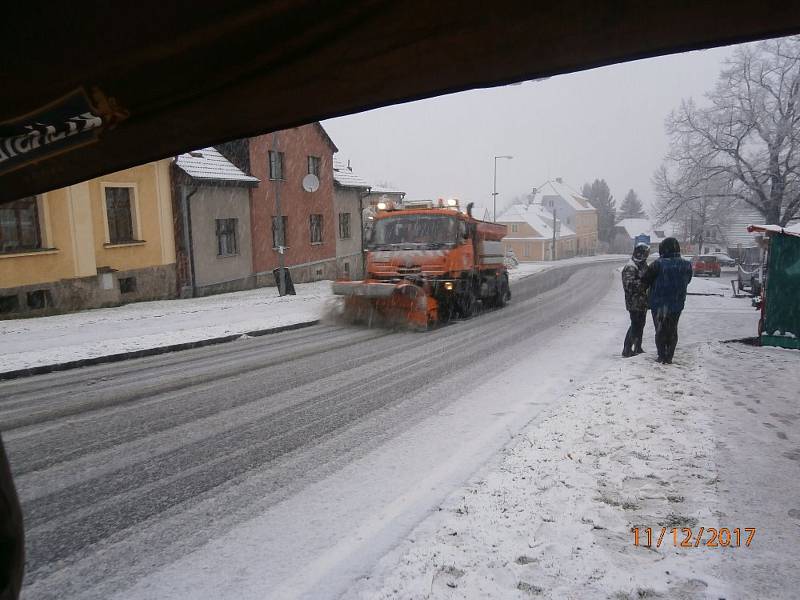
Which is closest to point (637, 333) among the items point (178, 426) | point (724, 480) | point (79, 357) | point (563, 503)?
point (724, 480)

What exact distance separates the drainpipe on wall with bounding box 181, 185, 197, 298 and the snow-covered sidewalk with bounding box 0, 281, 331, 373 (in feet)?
4.40

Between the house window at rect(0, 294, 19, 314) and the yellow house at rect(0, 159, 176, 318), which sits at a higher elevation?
the yellow house at rect(0, 159, 176, 318)

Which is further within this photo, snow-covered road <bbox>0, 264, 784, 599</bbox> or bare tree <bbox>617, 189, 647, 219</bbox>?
bare tree <bbox>617, 189, 647, 219</bbox>

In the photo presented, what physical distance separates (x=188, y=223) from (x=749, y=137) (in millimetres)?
28488

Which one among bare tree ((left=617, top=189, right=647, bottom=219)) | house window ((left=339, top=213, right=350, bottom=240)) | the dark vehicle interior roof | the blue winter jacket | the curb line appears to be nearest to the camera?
the dark vehicle interior roof

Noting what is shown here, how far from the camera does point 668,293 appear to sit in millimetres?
7621

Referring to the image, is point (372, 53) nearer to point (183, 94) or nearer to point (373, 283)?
point (183, 94)

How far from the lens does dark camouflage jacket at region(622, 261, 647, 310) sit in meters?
8.32

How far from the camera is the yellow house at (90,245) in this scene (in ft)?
46.1

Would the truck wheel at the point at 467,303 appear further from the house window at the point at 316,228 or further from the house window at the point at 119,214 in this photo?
the house window at the point at 316,228

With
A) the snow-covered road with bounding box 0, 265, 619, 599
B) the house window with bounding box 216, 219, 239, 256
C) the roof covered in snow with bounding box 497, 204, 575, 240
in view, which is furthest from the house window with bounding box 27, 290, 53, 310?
the roof covered in snow with bounding box 497, 204, 575, 240

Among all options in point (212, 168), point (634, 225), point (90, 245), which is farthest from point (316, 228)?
point (634, 225)

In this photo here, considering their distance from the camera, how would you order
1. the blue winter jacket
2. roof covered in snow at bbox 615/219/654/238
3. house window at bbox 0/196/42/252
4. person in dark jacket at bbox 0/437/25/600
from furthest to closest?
roof covered in snow at bbox 615/219/654/238, house window at bbox 0/196/42/252, the blue winter jacket, person in dark jacket at bbox 0/437/25/600

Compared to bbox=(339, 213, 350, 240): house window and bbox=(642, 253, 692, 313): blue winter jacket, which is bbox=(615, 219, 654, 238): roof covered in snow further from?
A: bbox=(642, 253, 692, 313): blue winter jacket
